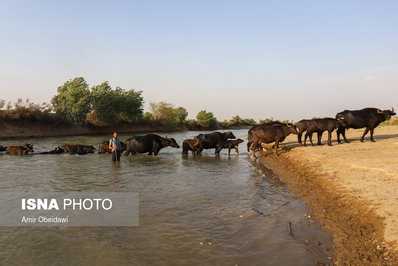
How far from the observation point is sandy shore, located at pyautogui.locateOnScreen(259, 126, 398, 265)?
4910 mm

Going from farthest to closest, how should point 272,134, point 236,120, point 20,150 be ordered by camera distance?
point 236,120
point 20,150
point 272,134

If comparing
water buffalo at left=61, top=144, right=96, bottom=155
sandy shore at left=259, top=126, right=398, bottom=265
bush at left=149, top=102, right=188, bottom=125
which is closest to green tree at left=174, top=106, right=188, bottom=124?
bush at left=149, top=102, right=188, bottom=125

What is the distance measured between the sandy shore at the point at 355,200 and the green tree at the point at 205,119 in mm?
68442

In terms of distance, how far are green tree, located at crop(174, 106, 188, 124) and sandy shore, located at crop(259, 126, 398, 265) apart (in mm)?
67316

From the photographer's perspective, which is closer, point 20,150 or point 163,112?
point 20,150

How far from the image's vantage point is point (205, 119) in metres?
81.7

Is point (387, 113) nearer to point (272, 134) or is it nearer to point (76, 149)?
point (272, 134)

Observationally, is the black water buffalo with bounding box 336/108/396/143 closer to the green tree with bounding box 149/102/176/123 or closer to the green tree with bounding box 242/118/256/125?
the green tree with bounding box 149/102/176/123

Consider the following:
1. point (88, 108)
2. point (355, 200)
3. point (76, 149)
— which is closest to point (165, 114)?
point (88, 108)

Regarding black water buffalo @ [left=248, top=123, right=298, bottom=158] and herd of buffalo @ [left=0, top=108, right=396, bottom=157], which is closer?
black water buffalo @ [left=248, top=123, right=298, bottom=158]

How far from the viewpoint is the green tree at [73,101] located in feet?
171

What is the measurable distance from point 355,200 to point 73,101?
53714mm

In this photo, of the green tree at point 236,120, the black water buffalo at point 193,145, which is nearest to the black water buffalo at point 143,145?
the black water buffalo at point 193,145

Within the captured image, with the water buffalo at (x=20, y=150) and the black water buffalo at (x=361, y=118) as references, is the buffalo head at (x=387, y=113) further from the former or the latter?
the water buffalo at (x=20, y=150)
